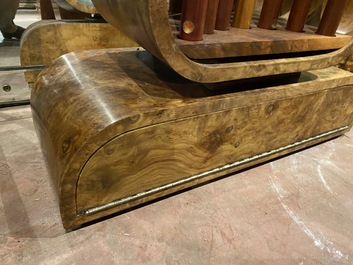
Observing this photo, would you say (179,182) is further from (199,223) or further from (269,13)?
(269,13)

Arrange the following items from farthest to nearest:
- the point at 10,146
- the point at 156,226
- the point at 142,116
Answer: the point at 10,146, the point at 156,226, the point at 142,116

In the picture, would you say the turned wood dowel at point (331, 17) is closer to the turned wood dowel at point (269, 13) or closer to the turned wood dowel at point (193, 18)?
the turned wood dowel at point (269, 13)

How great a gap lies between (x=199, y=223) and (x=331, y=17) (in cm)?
82

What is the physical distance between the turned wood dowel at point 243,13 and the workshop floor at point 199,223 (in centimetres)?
52

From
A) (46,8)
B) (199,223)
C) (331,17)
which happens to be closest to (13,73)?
(46,8)

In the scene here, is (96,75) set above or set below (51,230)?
above

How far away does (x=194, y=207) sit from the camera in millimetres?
867

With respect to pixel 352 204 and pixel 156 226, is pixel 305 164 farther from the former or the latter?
pixel 156 226

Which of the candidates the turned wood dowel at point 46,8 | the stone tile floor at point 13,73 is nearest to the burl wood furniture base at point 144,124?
the stone tile floor at point 13,73

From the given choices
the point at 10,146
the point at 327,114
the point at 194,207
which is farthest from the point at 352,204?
the point at 10,146

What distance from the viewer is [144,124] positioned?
2.23 ft

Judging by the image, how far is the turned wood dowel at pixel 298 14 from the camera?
37.8 inches

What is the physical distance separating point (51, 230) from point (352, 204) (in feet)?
3.11

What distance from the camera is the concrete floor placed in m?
0.71
